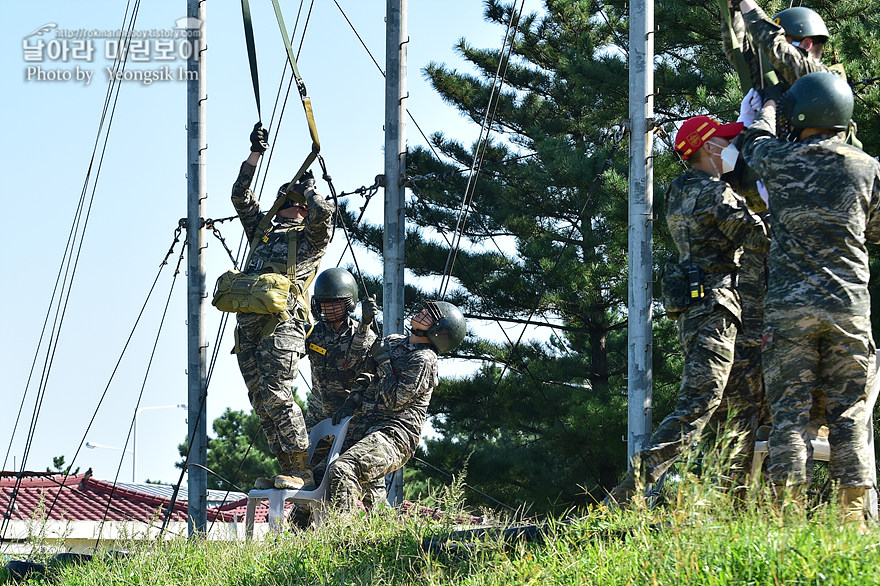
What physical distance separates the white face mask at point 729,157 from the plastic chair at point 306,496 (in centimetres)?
344

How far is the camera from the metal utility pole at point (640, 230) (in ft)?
28.2

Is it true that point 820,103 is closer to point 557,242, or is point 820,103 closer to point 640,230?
point 640,230

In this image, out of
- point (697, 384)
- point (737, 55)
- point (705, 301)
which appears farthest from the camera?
point (737, 55)

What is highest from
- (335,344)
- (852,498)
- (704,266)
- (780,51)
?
(780,51)

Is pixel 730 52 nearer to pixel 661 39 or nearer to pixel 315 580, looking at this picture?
pixel 315 580

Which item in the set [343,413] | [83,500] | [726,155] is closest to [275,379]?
[343,413]

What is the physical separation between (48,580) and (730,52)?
5.95 metres

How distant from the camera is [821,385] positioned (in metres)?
5.84

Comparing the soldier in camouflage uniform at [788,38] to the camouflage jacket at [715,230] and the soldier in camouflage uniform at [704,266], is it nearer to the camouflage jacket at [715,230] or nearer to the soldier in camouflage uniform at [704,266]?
the soldier in camouflage uniform at [704,266]

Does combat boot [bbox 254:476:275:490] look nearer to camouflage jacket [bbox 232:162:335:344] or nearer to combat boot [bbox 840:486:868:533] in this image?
camouflage jacket [bbox 232:162:335:344]

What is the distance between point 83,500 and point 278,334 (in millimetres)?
14504

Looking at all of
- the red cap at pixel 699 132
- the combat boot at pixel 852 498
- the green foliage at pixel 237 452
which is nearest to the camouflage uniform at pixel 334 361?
the red cap at pixel 699 132

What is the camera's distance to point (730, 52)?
25.6 feet

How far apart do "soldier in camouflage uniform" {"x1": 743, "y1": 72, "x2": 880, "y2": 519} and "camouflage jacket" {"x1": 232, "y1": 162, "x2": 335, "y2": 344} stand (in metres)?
4.58
